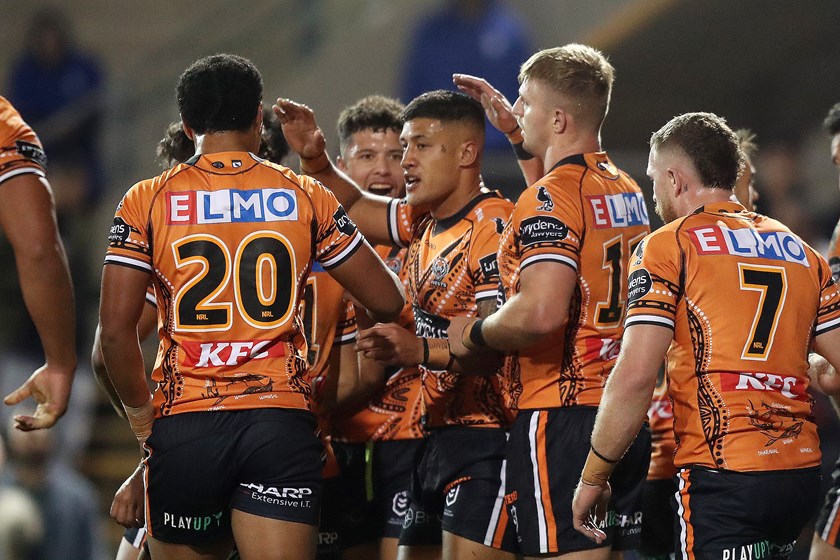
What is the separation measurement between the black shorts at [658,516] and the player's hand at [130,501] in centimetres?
238

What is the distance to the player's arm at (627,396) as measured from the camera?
4055 millimetres

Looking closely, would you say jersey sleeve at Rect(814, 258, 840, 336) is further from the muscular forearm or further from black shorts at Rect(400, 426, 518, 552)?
the muscular forearm

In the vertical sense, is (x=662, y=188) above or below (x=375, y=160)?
below

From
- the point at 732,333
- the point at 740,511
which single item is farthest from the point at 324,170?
the point at 740,511

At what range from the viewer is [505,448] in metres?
5.07

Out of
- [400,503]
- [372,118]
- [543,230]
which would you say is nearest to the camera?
[543,230]

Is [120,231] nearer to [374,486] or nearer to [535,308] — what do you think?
[535,308]

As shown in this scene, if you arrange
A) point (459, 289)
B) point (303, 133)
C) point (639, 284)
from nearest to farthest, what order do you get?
point (639, 284) < point (459, 289) < point (303, 133)

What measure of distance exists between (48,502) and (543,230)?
608 cm

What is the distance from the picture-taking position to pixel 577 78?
4.98 m

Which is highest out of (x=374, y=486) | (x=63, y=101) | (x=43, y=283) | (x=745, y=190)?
(x=63, y=101)

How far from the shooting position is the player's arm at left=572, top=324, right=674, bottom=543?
405 centimetres

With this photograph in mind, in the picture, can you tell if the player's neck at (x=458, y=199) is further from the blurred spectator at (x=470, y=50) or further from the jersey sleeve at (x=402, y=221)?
the blurred spectator at (x=470, y=50)

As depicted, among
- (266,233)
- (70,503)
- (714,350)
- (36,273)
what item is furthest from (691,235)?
(70,503)
